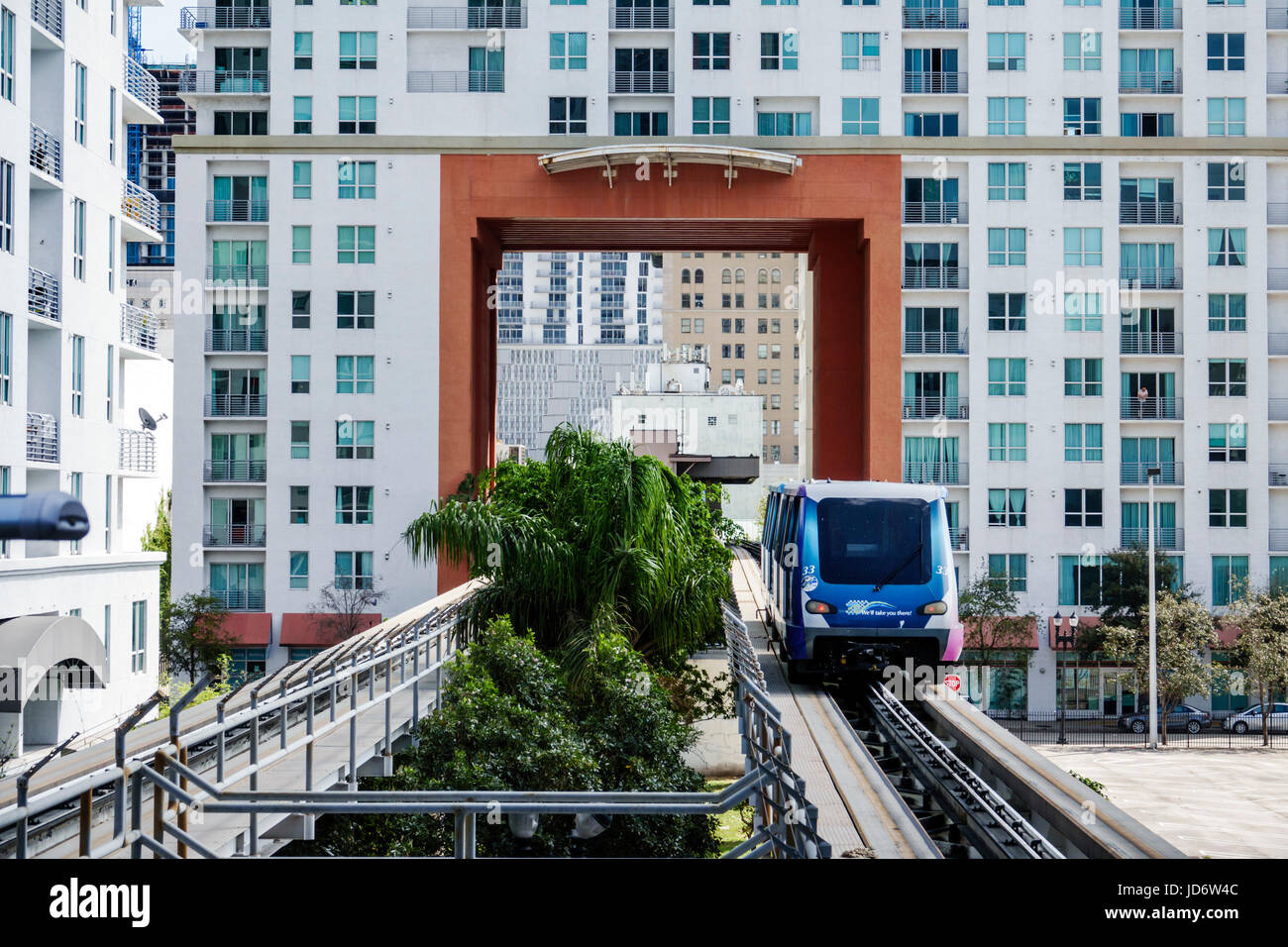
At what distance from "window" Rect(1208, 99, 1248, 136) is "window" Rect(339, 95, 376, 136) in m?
32.9

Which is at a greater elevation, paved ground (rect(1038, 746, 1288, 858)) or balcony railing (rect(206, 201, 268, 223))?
balcony railing (rect(206, 201, 268, 223))

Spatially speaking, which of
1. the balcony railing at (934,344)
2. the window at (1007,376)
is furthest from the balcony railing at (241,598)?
the window at (1007,376)

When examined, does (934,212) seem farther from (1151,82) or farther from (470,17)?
(470,17)

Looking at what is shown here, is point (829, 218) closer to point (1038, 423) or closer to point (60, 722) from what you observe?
point (1038, 423)

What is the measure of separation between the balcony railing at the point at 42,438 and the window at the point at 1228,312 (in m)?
41.9

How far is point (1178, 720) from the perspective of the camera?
47.6m

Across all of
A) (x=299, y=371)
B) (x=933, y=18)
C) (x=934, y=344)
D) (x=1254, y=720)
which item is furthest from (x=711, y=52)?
(x=1254, y=720)

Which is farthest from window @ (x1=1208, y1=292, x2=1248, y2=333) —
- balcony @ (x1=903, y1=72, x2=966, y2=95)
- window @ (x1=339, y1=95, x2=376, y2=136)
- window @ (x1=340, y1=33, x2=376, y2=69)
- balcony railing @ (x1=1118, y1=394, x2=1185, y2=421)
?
window @ (x1=340, y1=33, x2=376, y2=69)

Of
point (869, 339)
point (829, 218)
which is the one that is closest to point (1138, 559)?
point (869, 339)

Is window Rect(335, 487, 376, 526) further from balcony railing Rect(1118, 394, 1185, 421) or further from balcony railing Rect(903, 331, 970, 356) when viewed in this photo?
balcony railing Rect(1118, 394, 1185, 421)

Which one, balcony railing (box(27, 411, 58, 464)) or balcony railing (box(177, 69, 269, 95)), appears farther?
balcony railing (box(177, 69, 269, 95))

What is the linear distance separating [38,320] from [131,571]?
6.27 metres

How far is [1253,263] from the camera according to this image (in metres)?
50.1

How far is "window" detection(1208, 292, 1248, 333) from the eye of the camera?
50.2m
